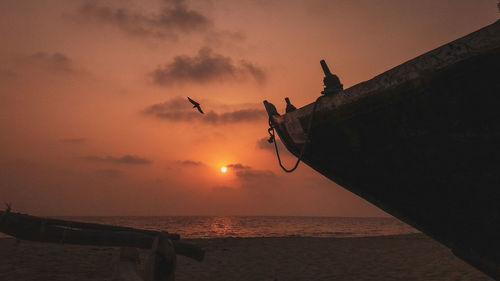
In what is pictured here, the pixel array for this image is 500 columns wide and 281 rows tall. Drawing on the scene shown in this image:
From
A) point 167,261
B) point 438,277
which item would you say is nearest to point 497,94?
point 167,261

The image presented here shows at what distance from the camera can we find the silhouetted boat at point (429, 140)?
1.80m

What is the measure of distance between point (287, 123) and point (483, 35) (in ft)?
5.66

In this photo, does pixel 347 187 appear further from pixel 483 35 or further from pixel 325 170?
pixel 483 35

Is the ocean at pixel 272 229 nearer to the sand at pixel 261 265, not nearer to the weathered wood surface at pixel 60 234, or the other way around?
the sand at pixel 261 265

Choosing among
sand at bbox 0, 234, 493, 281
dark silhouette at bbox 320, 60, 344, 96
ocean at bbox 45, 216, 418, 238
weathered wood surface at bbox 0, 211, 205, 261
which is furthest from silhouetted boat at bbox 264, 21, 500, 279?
ocean at bbox 45, 216, 418, 238

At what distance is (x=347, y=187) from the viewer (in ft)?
11.1

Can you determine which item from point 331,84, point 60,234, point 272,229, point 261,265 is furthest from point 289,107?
point 272,229

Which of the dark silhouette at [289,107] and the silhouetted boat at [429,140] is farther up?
the dark silhouette at [289,107]

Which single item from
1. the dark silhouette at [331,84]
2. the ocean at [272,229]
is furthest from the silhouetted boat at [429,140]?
the ocean at [272,229]

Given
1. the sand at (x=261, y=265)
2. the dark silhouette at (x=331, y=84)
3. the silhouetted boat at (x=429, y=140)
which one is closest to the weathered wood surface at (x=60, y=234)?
the silhouetted boat at (x=429, y=140)

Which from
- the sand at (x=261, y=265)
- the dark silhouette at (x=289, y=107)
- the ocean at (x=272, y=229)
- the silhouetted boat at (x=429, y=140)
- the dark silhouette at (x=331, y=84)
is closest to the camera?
the silhouetted boat at (x=429, y=140)

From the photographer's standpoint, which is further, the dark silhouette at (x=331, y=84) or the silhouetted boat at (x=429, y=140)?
the dark silhouette at (x=331, y=84)

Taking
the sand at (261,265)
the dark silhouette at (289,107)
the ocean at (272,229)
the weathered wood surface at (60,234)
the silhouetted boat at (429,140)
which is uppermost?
the dark silhouette at (289,107)

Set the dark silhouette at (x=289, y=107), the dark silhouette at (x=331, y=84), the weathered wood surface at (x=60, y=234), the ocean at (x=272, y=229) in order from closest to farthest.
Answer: the dark silhouette at (x=331, y=84), the weathered wood surface at (x=60, y=234), the dark silhouette at (x=289, y=107), the ocean at (x=272, y=229)
